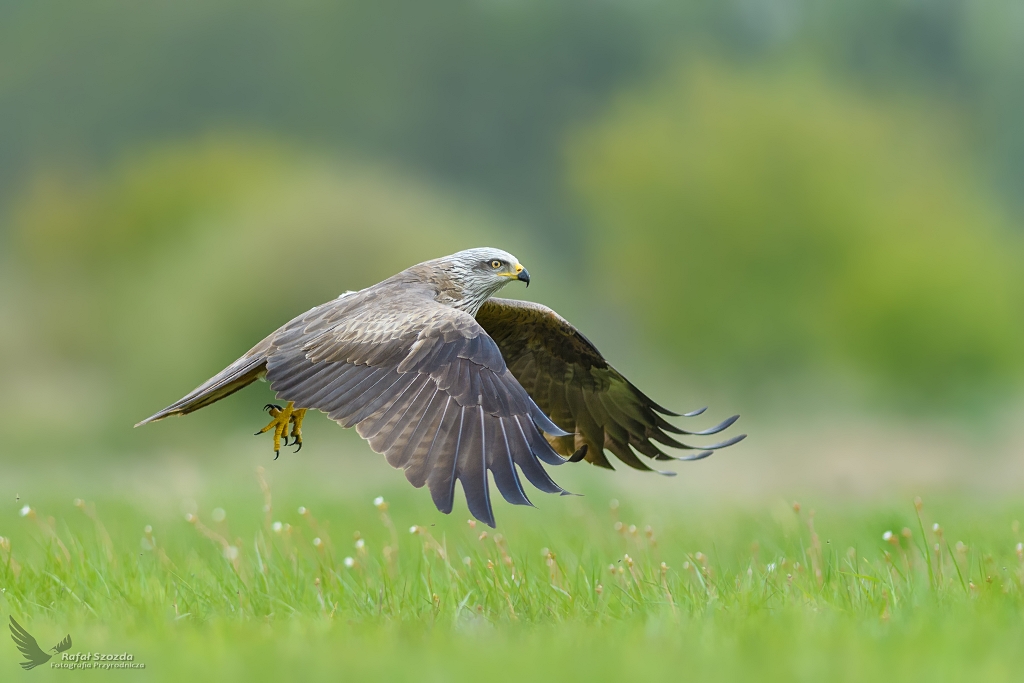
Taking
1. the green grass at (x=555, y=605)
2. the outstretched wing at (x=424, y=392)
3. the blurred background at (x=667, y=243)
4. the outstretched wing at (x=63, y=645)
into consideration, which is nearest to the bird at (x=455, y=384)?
the outstretched wing at (x=424, y=392)

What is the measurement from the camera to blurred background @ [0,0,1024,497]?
25922mm

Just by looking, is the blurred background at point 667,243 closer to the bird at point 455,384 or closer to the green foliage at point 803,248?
the green foliage at point 803,248

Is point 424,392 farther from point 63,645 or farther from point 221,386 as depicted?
point 63,645

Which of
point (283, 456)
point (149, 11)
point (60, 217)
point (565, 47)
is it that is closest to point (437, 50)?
point (565, 47)

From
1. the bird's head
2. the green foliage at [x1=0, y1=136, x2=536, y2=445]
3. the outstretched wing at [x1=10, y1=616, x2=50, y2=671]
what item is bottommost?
the outstretched wing at [x1=10, y1=616, x2=50, y2=671]

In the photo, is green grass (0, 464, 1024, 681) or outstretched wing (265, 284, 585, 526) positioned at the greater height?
outstretched wing (265, 284, 585, 526)

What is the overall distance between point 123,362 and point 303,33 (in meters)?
62.0

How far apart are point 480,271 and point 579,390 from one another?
3.71ft

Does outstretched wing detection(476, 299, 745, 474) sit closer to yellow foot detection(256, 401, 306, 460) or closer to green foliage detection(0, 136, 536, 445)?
yellow foot detection(256, 401, 306, 460)

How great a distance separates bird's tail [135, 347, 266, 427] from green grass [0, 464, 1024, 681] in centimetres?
82

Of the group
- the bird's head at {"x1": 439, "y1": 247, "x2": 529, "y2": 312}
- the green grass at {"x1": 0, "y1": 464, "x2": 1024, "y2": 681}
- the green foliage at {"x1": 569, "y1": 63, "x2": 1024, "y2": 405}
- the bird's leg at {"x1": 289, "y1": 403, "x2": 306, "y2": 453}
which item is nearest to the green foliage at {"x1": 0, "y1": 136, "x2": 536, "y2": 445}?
the green foliage at {"x1": 569, "y1": 63, "x2": 1024, "y2": 405}

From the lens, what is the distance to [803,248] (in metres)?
35.4

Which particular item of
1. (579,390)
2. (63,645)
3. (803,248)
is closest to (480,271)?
(579,390)

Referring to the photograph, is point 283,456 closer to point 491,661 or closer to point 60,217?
point 491,661
